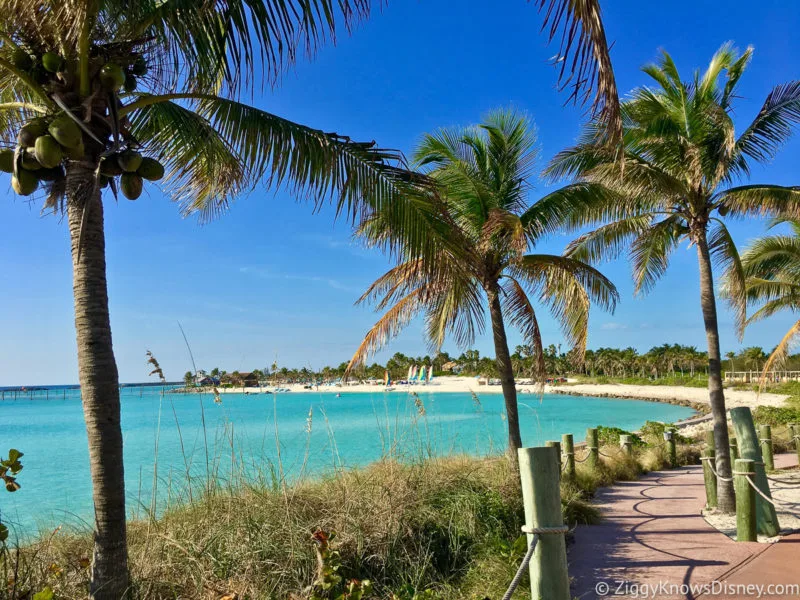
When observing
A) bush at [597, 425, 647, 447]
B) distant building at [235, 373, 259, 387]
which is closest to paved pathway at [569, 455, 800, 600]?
distant building at [235, 373, 259, 387]

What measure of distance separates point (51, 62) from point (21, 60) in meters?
0.35

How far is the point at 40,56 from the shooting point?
4.19m

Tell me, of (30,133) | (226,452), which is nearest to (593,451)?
(226,452)

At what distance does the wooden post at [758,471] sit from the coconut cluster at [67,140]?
23.8 ft

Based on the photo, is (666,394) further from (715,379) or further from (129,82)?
(129,82)

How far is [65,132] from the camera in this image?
376cm

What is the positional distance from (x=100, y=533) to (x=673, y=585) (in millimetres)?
5317

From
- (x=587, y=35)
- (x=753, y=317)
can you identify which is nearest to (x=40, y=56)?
(x=587, y=35)

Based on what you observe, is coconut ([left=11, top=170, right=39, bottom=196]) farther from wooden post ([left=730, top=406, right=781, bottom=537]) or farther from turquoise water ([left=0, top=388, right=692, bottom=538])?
wooden post ([left=730, top=406, right=781, bottom=537])

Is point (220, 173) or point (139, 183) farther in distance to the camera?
point (220, 173)

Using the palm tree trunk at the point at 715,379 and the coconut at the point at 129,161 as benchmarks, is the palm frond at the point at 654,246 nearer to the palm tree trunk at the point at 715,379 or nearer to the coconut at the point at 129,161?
the palm tree trunk at the point at 715,379

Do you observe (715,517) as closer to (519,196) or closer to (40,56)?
(519,196)

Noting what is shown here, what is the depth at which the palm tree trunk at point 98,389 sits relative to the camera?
3.85m

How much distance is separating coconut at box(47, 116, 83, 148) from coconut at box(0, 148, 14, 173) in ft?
1.47
